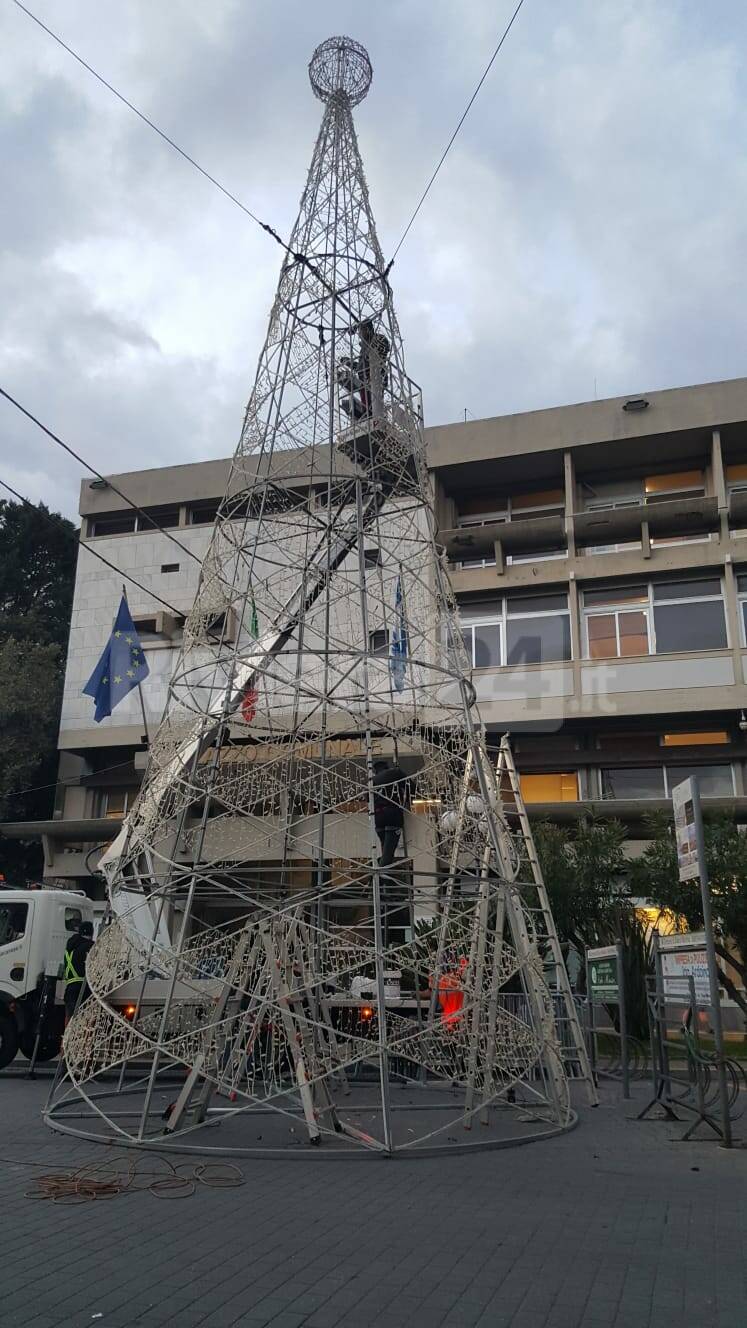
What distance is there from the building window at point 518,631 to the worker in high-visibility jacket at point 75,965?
1547 centimetres

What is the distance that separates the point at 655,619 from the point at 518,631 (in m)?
3.90

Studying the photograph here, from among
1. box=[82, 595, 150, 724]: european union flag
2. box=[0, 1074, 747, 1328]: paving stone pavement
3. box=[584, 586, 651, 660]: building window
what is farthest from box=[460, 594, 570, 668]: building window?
box=[0, 1074, 747, 1328]: paving stone pavement

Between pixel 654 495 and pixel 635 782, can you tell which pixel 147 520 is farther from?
pixel 635 782

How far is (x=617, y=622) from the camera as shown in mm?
28734

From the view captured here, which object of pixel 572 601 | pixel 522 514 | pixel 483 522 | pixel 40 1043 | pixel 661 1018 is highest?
pixel 522 514

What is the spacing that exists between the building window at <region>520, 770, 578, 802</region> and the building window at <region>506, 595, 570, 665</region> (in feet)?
10.9

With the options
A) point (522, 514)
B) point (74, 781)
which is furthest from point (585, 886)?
point (74, 781)

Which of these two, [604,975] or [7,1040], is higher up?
[604,975]

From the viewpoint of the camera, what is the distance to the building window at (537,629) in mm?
28828

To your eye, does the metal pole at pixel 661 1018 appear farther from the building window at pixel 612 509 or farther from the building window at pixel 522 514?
the building window at pixel 522 514

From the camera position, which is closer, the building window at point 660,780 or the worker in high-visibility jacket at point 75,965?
the worker in high-visibility jacket at point 75,965

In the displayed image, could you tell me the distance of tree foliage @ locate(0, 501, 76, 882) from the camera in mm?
31297

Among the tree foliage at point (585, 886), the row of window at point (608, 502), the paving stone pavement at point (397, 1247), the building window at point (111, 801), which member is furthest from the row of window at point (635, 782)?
the paving stone pavement at point (397, 1247)

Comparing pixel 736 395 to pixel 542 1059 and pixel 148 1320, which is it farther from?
pixel 148 1320
